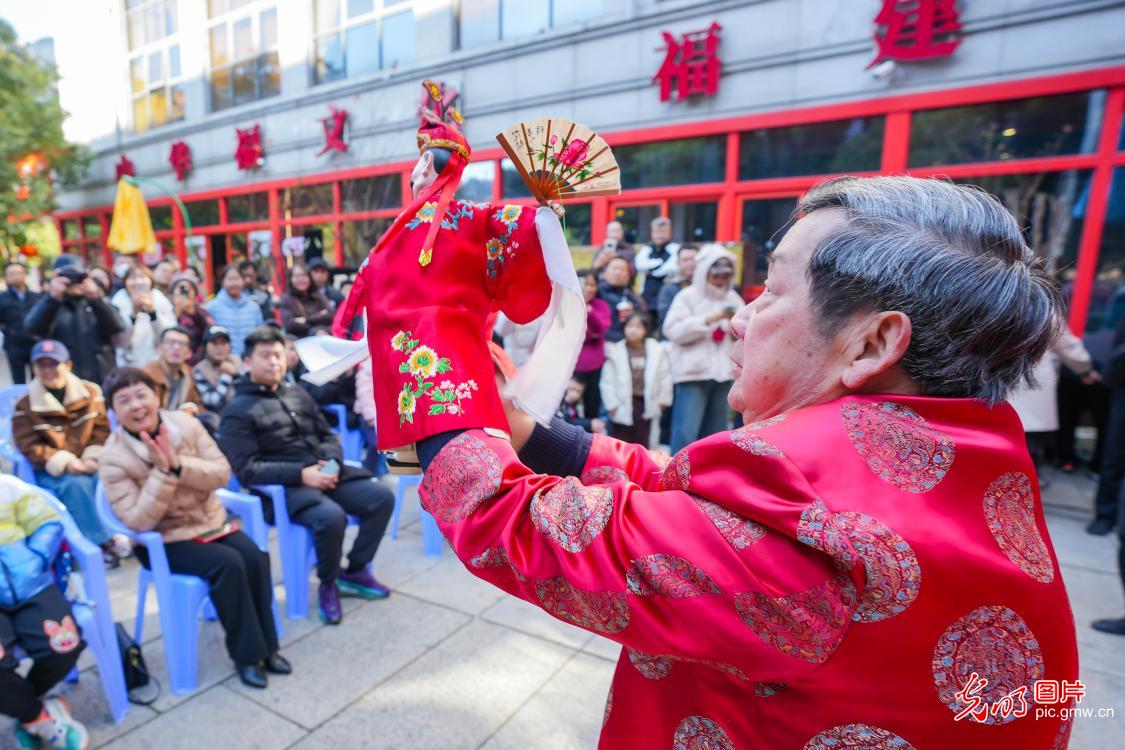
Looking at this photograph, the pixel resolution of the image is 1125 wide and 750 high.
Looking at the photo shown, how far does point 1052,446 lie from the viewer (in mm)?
5301

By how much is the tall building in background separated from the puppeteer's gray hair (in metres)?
2.44

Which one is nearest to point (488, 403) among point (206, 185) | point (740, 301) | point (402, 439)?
point (402, 439)

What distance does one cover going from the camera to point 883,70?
6035mm

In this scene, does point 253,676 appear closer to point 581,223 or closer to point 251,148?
point 581,223

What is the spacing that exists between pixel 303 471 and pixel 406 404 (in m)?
2.68

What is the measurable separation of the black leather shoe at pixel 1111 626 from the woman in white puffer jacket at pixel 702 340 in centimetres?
236

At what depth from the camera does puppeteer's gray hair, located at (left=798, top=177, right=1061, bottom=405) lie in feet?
2.21

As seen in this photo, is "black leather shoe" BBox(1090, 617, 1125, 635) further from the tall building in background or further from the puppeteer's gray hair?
the puppeteer's gray hair

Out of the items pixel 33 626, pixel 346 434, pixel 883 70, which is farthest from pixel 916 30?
pixel 33 626

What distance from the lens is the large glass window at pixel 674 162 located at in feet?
23.8

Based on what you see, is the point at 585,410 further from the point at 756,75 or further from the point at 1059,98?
the point at 1059,98

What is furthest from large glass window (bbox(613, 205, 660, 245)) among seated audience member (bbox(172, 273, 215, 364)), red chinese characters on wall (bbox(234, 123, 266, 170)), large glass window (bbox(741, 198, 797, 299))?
red chinese characters on wall (bbox(234, 123, 266, 170))

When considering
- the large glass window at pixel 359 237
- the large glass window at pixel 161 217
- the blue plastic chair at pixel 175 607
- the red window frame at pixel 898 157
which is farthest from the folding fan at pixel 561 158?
the large glass window at pixel 161 217

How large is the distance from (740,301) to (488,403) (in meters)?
4.16
